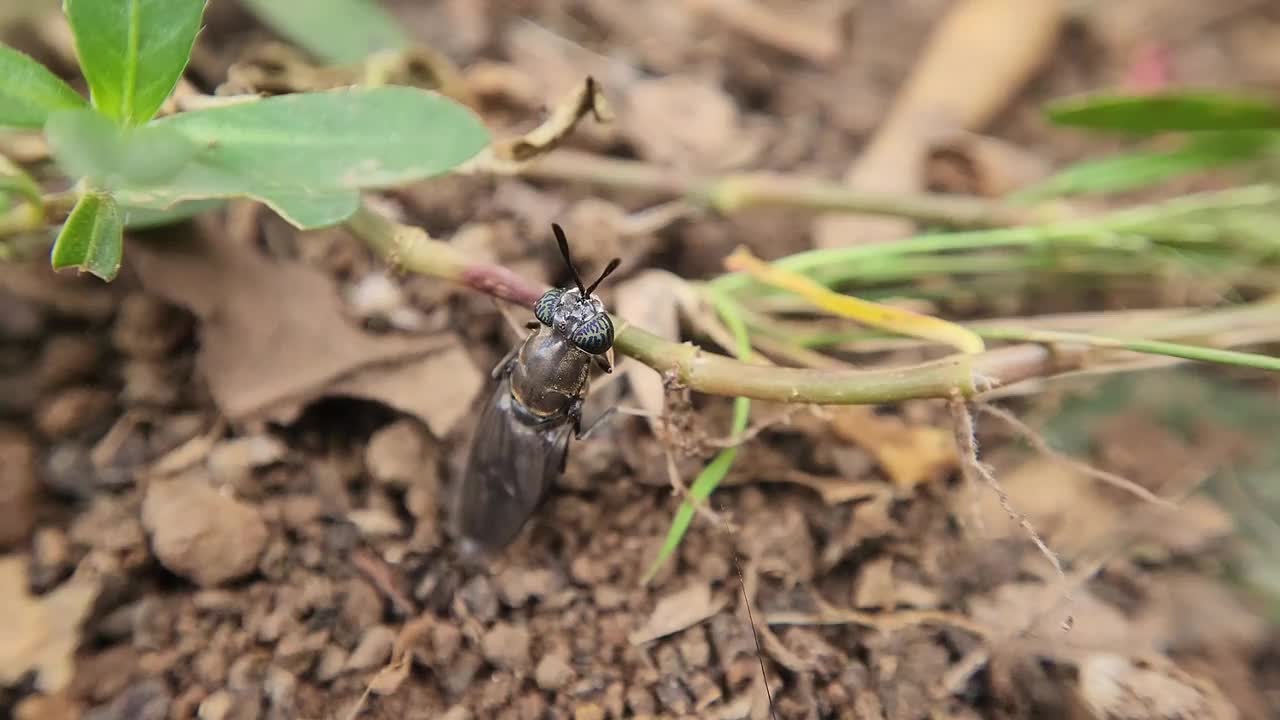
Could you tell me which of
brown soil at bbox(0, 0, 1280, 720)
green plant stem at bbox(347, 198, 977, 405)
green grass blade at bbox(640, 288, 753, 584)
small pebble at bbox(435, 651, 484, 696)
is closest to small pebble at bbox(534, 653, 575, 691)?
brown soil at bbox(0, 0, 1280, 720)

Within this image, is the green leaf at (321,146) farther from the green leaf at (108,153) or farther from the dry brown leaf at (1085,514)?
the dry brown leaf at (1085,514)

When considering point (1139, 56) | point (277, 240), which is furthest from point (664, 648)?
point (1139, 56)

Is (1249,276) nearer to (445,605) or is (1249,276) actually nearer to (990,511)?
(990,511)

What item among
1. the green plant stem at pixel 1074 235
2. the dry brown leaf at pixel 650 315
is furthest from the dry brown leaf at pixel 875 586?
the green plant stem at pixel 1074 235

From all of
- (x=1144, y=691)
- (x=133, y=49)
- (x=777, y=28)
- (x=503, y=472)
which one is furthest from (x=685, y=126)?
(x=1144, y=691)

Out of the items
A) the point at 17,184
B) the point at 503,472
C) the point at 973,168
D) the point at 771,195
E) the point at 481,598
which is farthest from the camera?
the point at 973,168

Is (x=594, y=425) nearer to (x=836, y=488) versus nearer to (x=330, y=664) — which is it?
(x=836, y=488)
